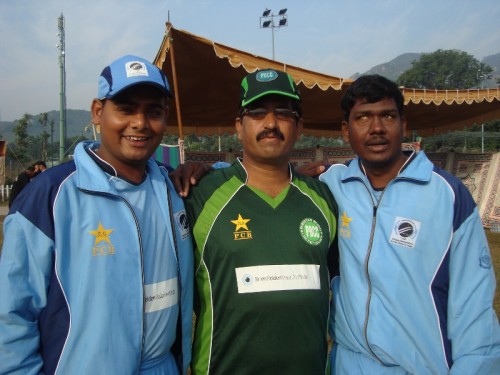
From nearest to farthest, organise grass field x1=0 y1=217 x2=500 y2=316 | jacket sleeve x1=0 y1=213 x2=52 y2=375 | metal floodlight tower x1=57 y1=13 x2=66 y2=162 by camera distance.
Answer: jacket sleeve x1=0 y1=213 x2=52 y2=375, grass field x1=0 y1=217 x2=500 y2=316, metal floodlight tower x1=57 y1=13 x2=66 y2=162

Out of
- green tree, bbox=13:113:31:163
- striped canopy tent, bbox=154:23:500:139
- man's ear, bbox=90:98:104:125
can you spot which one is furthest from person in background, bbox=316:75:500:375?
green tree, bbox=13:113:31:163

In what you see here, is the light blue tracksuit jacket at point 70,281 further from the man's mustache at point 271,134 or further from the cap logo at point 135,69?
the man's mustache at point 271,134

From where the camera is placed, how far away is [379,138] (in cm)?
208

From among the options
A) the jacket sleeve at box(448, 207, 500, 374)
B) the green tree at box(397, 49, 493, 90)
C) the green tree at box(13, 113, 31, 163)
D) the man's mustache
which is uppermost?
the green tree at box(397, 49, 493, 90)

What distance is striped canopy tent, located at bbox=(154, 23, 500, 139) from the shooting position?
539 cm

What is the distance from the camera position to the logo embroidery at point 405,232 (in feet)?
6.23

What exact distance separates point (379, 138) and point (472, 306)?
0.87 m

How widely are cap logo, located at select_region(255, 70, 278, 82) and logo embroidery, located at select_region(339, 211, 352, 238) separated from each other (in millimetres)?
793

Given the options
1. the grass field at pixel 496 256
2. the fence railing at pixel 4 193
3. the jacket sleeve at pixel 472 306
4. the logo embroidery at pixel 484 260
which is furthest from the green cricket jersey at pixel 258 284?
the fence railing at pixel 4 193

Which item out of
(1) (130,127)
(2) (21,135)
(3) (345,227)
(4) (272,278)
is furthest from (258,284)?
(2) (21,135)

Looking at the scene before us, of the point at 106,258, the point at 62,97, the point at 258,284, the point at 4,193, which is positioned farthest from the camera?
the point at 4,193

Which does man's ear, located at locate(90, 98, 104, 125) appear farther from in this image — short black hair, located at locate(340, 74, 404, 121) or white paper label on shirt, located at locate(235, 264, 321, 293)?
short black hair, located at locate(340, 74, 404, 121)

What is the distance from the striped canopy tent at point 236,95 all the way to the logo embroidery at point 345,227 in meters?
3.34

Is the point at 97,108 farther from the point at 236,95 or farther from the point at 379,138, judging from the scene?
the point at 236,95
